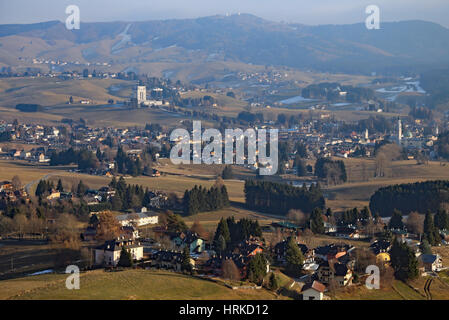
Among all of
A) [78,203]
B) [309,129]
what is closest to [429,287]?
[78,203]

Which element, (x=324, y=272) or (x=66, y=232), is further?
(x=66, y=232)

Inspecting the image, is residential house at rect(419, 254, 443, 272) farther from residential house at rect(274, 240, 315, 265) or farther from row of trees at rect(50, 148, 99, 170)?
row of trees at rect(50, 148, 99, 170)

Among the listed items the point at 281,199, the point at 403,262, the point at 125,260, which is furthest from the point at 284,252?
the point at 281,199

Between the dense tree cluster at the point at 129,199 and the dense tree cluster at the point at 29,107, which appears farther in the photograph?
the dense tree cluster at the point at 29,107

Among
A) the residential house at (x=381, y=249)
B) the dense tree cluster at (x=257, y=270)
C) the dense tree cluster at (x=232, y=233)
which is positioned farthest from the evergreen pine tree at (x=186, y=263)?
the residential house at (x=381, y=249)

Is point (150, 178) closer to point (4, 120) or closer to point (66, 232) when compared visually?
point (66, 232)

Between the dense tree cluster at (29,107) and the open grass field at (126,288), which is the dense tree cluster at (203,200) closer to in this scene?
the open grass field at (126,288)
